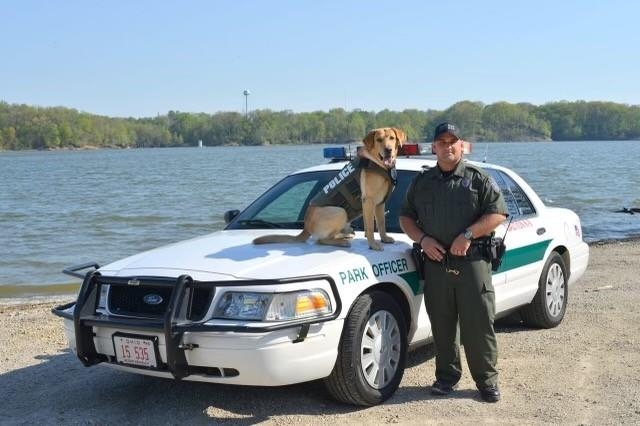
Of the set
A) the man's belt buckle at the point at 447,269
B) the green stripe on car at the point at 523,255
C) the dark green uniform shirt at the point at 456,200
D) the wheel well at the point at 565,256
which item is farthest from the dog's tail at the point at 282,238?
the wheel well at the point at 565,256

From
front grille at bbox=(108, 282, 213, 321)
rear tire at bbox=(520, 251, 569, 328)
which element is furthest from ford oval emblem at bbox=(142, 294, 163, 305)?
rear tire at bbox=(520, 251, 569, 328)

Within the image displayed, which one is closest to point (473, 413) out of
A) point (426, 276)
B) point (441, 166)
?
point (426, 276)

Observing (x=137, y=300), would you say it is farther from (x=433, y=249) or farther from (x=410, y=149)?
(x=410, y=149)

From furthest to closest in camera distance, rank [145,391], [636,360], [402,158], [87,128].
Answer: [87,128]
[402,158]
[636,360]
[145,391]

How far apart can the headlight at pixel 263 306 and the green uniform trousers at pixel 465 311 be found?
992mm

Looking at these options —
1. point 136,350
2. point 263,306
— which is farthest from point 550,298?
point 136,350

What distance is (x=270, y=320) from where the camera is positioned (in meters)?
4.02

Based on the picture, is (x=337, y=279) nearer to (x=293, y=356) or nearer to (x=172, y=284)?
(x=293, y=356)

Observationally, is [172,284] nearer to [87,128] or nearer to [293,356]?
[293,356]

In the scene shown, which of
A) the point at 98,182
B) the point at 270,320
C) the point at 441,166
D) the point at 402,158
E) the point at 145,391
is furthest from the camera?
the point at 98,182

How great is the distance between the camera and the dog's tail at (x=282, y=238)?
4.89 meters

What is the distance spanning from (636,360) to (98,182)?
3925cm

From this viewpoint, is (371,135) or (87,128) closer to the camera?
(371,135)

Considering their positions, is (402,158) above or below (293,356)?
above
